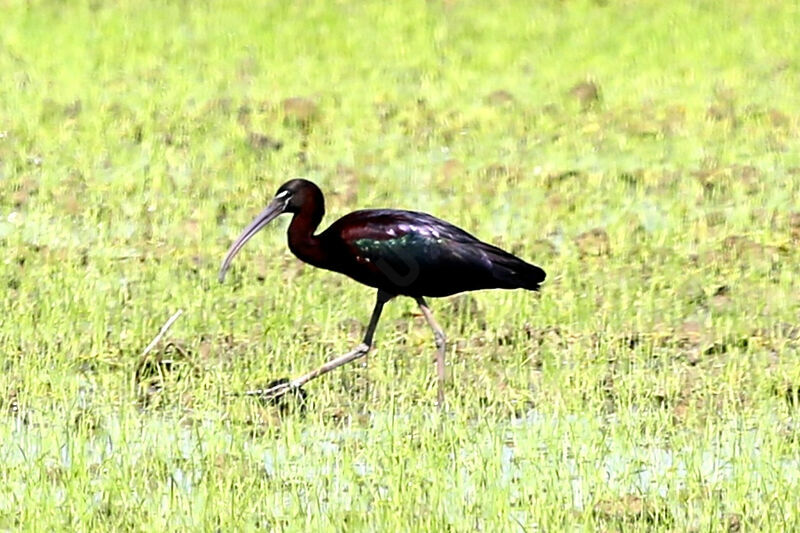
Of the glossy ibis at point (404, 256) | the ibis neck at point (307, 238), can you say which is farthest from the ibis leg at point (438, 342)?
the ibis neck at point (307, 238)

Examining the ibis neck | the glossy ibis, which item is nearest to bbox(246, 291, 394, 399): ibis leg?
the glossy ibis

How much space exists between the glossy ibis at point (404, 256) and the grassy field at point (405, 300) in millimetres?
266

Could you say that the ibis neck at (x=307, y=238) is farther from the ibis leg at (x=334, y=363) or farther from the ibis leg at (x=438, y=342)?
the ibis leg at (x=438, y=342)

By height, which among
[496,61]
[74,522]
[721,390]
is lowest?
[74,522]

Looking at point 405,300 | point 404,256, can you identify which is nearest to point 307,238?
point 404,256

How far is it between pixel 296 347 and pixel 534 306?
1088 mm

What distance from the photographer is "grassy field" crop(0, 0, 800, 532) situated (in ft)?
19.8

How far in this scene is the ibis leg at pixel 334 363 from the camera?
7161 mm

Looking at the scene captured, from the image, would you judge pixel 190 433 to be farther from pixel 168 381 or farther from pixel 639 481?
pixel 639 481

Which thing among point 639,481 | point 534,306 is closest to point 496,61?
point 534,306

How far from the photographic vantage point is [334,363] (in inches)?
291

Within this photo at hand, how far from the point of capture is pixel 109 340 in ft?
26.3

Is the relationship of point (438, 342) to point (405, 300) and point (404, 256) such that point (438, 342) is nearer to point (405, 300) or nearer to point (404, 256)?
point (404, 256)

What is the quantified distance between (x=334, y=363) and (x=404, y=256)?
1.66 feet
